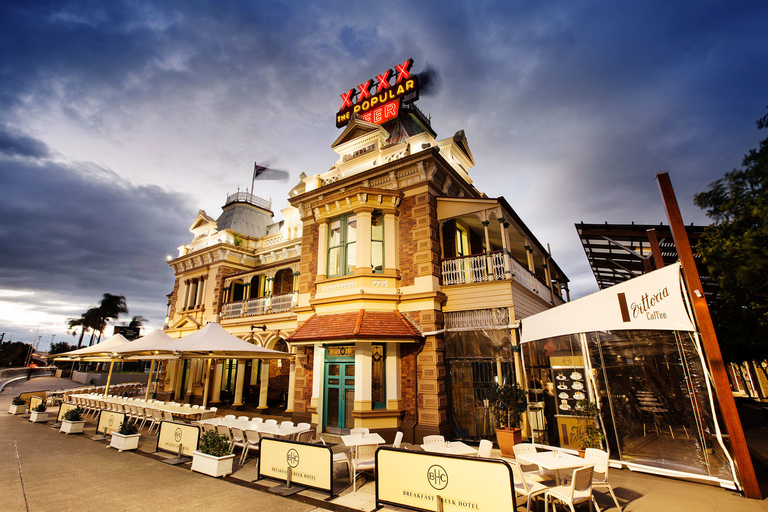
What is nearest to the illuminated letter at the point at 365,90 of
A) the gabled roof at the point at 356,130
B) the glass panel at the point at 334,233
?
the gabled roof at the point at 356,130

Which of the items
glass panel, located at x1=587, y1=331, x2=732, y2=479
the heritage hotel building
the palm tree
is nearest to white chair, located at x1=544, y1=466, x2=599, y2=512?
glass panel, located at x1=587, y1=331, x2=732, y2=479

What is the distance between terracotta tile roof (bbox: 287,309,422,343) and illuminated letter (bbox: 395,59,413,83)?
12.2 meters

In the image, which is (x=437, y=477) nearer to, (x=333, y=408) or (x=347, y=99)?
(x=333, y=408)

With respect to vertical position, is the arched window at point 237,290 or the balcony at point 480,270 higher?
the arched window at point 237,290

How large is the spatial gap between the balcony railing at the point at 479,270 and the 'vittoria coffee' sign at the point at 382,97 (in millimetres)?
8574

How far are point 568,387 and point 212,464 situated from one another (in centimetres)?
862

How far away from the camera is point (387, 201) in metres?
12.8

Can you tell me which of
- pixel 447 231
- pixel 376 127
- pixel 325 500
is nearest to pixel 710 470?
pixel 325 500

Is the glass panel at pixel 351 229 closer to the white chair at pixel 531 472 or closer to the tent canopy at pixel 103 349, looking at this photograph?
the white chair at pixel 531 472

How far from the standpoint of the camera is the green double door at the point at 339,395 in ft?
37.5

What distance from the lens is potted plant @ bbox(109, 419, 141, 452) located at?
9.55m

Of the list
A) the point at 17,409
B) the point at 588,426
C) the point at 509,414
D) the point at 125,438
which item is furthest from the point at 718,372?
the point at 17,409

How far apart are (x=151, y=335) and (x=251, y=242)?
8.67m

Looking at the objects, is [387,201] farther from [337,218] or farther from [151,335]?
[151,335]
